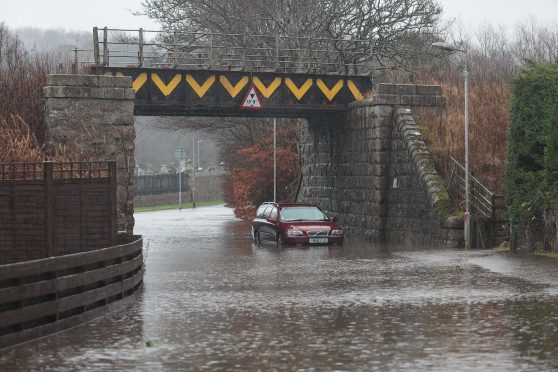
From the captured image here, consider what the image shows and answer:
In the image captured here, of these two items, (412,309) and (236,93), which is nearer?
(412,309)

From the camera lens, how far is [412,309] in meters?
16.7

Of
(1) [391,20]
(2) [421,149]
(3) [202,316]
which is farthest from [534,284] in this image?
(1) [391,20]

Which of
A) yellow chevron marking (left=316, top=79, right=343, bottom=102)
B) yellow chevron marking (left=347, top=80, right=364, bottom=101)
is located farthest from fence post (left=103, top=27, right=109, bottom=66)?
yellow chevron marking (left=347, top=80, right=364, bottom=101)

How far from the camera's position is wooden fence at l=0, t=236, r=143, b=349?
44.0 feet

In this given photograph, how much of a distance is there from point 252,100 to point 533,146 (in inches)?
493

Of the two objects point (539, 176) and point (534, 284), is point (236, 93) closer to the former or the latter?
point (539, 176)

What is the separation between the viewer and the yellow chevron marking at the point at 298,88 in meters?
40.5

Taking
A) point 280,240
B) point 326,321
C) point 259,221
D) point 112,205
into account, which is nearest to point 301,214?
point 280,240

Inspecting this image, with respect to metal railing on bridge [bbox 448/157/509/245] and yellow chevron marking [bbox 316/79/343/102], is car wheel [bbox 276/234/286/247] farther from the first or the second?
yellow chevron marking [bbox 316/79/343/102]

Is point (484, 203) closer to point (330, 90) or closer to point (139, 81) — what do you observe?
point (330, 90)

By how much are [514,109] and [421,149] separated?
7123 mm

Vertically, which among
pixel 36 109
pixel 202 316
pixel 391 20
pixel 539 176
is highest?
pixel 391 20

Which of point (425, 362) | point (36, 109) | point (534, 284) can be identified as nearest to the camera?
point (425, 362)

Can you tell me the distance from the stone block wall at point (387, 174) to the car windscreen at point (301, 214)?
2.75 meters
